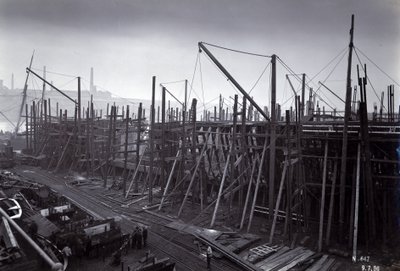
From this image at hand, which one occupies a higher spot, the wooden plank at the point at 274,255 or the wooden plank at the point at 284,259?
the wooden plank at the point at 284,259

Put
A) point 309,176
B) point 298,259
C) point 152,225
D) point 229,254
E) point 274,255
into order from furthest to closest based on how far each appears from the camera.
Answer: point 309,176
point 152,225
point 274,255
point 229,254
point 298,259

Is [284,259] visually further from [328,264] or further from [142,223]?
[142,223]

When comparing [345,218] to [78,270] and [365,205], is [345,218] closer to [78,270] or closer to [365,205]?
[365,205]

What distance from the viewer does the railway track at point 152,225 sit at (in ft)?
31.8

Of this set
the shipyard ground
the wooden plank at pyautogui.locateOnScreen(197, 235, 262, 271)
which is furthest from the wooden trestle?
the wooden plank at pyautogui.locateOnScreen(197, 235, 262, 271)

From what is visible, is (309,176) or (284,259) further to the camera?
(309,176)

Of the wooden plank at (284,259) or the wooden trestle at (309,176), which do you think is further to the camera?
the wooden trestle at (309,176)

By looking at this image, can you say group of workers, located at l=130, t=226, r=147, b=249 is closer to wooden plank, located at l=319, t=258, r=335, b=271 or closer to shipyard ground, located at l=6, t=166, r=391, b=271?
shipyard ground, located at l=6, t=166, r=391, b=271

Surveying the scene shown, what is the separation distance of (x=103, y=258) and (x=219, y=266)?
3.98 meters

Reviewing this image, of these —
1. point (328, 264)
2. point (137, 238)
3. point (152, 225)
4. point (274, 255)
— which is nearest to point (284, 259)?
point (274, 255)

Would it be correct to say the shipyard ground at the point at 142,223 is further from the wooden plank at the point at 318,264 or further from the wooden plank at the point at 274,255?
the wooden plank at the point at 274,255

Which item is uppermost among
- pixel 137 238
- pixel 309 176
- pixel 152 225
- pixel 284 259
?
pixel 309 176

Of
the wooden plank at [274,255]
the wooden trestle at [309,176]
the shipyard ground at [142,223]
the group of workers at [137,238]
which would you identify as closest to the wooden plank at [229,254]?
the shipyard ground at [142,223]

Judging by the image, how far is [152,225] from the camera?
13.1m
